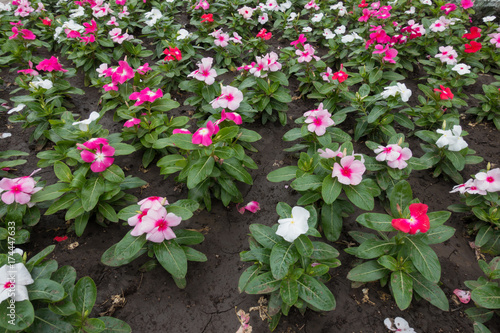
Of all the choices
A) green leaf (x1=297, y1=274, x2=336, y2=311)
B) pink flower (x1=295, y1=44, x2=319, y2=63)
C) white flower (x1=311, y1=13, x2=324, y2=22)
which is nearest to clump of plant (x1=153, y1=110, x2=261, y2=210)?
green leaf (x1=297, y1=274, x2=336, y2=311)

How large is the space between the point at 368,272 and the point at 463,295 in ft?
2.56

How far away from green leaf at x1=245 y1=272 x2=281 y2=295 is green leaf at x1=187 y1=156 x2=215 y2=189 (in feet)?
2.85

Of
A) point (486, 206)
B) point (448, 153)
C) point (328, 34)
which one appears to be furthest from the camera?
point (328, 34)

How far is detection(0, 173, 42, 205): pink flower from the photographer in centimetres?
214

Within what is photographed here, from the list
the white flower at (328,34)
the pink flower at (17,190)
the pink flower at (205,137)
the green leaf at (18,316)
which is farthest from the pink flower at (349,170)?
the white flower at (328,34)

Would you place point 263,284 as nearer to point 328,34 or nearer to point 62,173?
point 62,173

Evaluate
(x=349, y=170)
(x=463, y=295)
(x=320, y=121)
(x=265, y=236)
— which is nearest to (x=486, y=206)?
(x=463, y=295)

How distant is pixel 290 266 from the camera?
6.32 feet

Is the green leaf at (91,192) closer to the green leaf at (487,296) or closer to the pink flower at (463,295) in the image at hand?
the green leaf at (487,296)

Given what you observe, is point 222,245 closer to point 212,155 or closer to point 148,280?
point 148,280

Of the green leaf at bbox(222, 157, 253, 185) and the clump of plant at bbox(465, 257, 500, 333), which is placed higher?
the green leaf at bbox(222, 157, 253, 185)

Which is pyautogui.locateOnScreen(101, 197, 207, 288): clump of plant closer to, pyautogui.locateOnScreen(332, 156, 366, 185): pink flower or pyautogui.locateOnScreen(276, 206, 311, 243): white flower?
pyautogui.locateOnScreen(276, 206, 311, 243): white flower

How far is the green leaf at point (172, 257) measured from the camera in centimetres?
197

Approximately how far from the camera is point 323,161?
2232 mm
